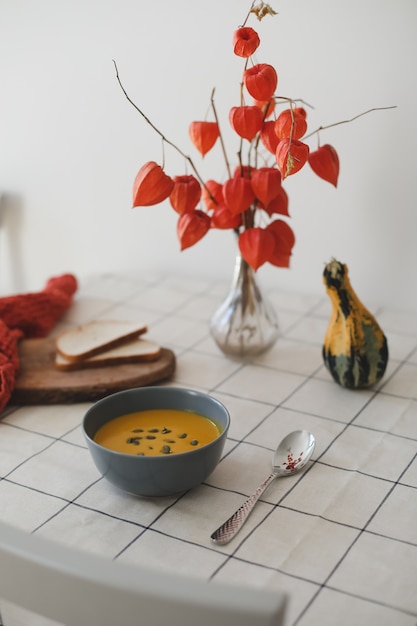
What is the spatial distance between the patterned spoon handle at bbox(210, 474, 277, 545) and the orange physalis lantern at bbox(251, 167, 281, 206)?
0.43m

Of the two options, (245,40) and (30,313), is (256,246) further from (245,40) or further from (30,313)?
(30,313)

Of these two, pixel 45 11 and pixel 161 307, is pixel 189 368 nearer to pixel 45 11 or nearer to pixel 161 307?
pixel 161 307

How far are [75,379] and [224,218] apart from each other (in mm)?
339

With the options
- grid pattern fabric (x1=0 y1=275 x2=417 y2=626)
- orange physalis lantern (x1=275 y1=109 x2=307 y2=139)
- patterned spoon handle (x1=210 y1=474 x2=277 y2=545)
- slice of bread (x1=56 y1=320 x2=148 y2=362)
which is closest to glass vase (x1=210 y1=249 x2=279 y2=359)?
grid pattern fabric (x1=0 y1=275 x2=417 y2=626)

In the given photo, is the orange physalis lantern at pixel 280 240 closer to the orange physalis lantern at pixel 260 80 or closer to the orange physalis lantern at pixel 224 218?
the orange physalis lantern at pixel 224 218

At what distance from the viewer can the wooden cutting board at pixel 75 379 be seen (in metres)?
1.17

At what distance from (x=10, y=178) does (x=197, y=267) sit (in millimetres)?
570

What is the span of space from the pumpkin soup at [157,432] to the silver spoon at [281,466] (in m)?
0.09

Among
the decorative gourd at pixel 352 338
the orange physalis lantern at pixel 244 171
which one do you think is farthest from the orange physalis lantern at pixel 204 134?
the decorative gourd at pixel 352 338

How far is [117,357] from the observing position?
1.25 m

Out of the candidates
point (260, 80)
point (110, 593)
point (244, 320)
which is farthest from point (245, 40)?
point (110, 593)

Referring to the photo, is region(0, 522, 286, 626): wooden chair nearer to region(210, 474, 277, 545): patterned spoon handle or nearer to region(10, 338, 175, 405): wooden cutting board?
region(210, 474, 277, 545): patterned spoon handle

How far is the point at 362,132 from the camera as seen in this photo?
1.45m

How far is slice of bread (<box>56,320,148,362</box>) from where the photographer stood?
4.10 ft
